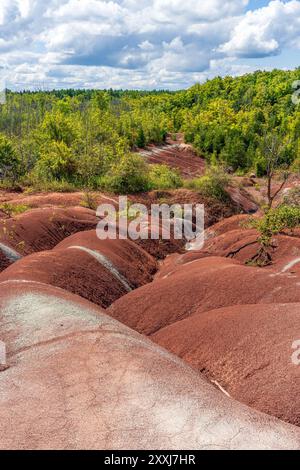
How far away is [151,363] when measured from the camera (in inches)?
297

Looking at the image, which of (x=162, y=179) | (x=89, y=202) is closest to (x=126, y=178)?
(x=162, y=179)

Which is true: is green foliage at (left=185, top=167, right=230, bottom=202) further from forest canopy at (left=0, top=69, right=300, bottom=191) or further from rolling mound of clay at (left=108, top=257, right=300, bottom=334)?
rolling mound of clay at (left=108, top=257, right=300, bottom=334)

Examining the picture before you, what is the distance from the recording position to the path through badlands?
586 cm

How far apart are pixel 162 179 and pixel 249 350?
39191 mm

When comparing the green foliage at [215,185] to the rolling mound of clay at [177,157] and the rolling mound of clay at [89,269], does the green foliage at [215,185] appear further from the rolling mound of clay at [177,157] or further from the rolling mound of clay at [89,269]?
the rolling mound of clay at [89,269]

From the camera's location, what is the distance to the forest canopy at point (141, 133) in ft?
153

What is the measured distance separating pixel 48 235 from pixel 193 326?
15.0 metres

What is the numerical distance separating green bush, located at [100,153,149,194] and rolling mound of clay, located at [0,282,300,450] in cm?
3660

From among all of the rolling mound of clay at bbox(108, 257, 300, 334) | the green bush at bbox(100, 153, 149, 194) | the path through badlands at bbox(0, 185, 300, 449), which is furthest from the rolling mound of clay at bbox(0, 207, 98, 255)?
the green bush at bbox(100, 153, 149, 194)

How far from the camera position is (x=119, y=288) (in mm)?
18281

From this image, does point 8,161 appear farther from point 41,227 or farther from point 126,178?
point 41,227

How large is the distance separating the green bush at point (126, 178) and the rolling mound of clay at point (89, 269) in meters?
23.0

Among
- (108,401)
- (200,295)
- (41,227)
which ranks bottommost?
(200,295)

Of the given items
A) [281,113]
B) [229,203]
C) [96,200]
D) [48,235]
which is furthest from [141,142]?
[48,235]
